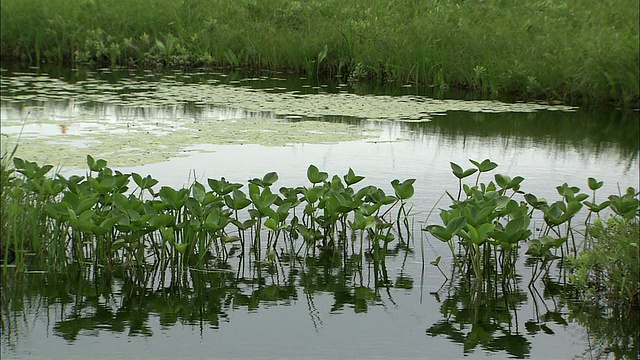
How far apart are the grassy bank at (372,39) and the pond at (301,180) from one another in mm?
519

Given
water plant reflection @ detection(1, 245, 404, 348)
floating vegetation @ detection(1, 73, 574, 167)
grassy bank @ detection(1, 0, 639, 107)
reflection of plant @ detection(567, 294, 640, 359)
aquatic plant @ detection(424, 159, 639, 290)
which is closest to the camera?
reflection of plant @ detection(567, 294, 640, 359)

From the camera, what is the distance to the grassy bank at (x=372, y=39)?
8.94 meters

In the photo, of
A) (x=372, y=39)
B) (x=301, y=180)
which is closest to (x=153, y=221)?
(x=301, y=180)

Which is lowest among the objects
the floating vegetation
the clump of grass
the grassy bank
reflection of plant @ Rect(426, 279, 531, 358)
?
reflection of plant @ Rect(426, 279, 531, 358)

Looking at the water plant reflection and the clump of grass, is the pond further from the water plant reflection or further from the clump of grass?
the clump of grass

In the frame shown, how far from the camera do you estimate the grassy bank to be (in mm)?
8938

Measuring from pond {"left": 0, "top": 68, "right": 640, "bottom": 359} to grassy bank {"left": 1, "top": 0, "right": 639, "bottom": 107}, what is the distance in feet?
1.70

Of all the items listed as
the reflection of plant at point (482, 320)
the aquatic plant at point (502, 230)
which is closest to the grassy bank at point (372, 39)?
the aquatic plant at point (502, 230)

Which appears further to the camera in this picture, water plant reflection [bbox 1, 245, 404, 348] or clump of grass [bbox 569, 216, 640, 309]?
clump of grass [bbox 569, 216, 640, 309]

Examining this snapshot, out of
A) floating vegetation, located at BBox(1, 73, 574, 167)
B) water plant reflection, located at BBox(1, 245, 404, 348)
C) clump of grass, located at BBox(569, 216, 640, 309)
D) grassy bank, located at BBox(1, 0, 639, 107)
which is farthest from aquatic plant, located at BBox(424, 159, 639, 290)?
grassy bank, located at BBox(1, 0, 639, 107)

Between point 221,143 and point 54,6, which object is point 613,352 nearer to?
point 221,143

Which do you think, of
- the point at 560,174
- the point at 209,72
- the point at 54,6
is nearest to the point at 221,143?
the point at 560,174

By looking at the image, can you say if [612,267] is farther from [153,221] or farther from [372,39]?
[372,39]

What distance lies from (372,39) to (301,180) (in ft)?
18.0
